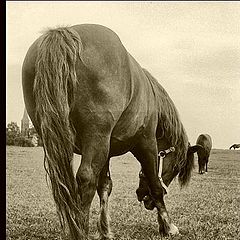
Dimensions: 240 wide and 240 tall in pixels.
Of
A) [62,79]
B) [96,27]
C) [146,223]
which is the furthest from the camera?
[146,223]

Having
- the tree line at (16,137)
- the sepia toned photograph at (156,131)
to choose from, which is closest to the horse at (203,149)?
the sepia toned photograph at (156,131)

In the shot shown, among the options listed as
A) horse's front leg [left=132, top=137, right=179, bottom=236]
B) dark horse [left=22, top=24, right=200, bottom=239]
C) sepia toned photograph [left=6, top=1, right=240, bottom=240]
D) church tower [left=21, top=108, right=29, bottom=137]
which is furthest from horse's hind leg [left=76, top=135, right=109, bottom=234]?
church tower [left=21, top=108, right=29, bottom=137]

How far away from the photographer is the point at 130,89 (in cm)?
174

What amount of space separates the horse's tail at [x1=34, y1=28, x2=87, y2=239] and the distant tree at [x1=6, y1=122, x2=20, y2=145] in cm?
55

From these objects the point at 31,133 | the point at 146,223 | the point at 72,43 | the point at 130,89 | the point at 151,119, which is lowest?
the point at 146,223

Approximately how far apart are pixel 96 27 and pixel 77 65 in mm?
203

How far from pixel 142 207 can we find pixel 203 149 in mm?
372

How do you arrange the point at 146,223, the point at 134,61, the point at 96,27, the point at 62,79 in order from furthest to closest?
the point at 146,223
the point at 134,61
the point at 96,27
the point at 62,79

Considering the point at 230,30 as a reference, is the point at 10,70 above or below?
below

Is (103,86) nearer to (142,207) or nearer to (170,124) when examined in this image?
(170,124)

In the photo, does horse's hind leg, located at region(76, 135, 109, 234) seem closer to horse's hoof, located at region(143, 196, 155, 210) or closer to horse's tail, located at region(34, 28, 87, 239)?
horse's tail, located at region(34, 28, 87, 239)

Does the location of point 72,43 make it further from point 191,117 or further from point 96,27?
point 191,117

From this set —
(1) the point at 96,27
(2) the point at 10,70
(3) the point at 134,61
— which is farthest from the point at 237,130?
(2) the point at 10,70

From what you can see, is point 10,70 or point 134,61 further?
point 10,70
